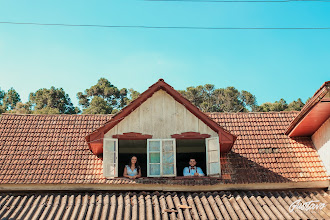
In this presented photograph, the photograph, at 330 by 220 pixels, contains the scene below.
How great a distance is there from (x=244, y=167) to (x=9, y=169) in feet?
25.7

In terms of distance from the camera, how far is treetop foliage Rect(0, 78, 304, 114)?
56.4 metres

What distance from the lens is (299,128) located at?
14555 mm

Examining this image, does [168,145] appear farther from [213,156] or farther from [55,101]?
[55,101]

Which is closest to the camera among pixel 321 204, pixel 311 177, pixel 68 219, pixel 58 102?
pixel 68 219

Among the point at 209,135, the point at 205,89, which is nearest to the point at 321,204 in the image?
the point at 209,135

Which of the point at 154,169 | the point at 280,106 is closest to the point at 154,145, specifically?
the point at 154,169

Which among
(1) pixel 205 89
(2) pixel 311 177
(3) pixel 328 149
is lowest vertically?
(2) pixel 311 177

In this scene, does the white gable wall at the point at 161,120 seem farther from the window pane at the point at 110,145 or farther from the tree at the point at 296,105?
the tree at the point at 296,105

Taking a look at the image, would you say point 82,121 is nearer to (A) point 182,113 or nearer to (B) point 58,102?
(A) point 182,113

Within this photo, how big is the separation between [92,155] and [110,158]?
48.2 inches

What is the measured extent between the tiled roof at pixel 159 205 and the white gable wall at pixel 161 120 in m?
2.05

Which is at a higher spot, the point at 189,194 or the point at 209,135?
the point at 209,135

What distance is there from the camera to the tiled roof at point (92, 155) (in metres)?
13.2

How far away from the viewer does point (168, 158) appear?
524 inches
